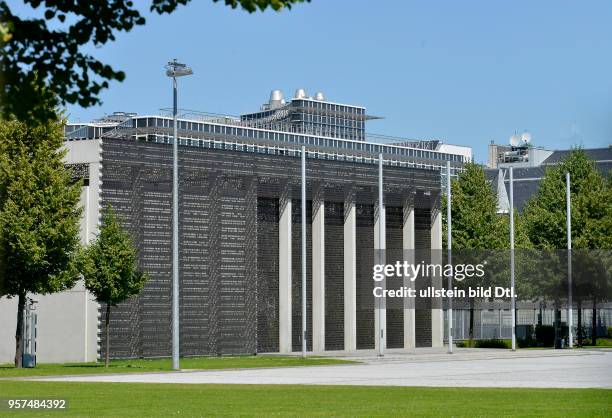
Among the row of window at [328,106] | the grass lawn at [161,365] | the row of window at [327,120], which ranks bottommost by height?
the grass lawn at [161,365]

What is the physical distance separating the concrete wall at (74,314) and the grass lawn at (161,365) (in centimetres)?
188

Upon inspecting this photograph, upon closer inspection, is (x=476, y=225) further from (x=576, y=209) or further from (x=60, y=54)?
(x=60, y=54)

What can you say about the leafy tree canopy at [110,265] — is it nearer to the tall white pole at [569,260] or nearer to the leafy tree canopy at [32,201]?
the leafy tree canopy at [32,201]

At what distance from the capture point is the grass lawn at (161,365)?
48281 millimetres

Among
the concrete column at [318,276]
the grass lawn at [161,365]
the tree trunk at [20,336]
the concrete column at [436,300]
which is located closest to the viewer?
the grass lawn at [161,365]

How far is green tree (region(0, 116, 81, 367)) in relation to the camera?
164 ft

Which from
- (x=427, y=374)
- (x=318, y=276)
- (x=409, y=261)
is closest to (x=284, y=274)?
(x=318, y=276)

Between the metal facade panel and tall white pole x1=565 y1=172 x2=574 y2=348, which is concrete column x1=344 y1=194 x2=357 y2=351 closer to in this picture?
the metal facade panel

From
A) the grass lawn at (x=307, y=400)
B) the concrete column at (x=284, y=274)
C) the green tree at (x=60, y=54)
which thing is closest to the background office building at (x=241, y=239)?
the concrete column at (x=284, y=274)

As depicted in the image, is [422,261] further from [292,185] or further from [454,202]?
[292,185]

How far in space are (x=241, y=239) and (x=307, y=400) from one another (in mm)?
34958

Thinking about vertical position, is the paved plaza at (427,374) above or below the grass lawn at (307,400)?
below

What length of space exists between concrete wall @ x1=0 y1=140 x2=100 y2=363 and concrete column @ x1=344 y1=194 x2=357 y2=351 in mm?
18550

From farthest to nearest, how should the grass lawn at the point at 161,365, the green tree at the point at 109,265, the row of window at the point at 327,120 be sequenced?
the row of window at the point at 327,120, the green tree at the point at 109,265, the grass lawn at the point at 161,365
